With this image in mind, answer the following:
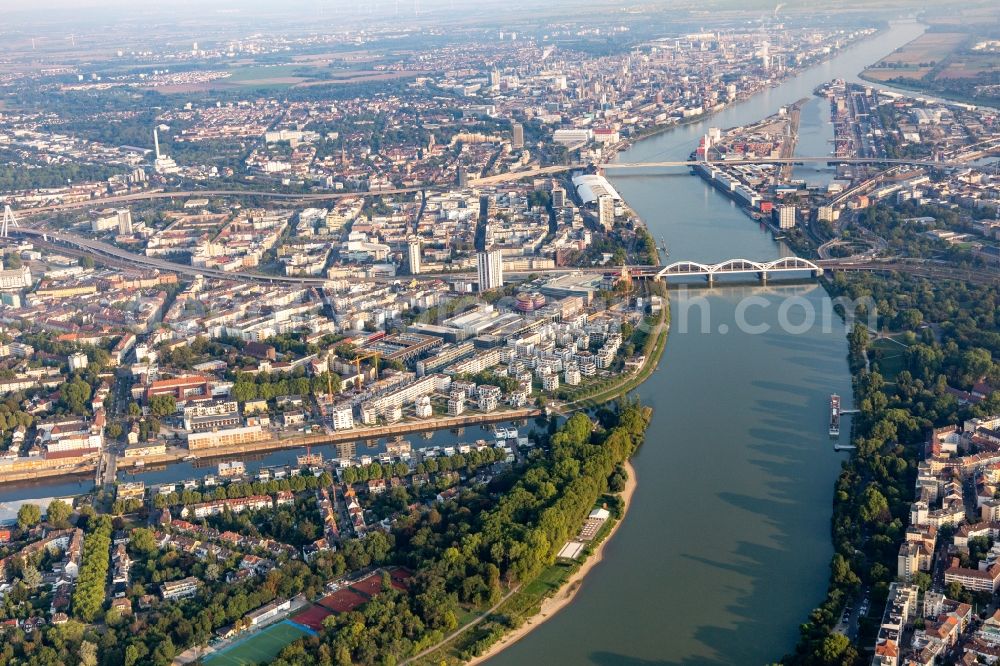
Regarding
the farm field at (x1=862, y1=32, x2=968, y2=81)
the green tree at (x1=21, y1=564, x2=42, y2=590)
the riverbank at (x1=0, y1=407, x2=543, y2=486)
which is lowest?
the riverbank at (x1=0, y1=407, x2=543, y2=486)

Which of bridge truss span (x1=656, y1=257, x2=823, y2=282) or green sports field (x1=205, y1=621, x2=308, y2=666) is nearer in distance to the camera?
green sports field (x1=205, y1=621, x2=308, y2=666)

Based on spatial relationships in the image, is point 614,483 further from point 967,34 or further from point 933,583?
point 967,34

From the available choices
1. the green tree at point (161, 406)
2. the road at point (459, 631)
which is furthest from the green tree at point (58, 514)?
the road at point (459, 631)

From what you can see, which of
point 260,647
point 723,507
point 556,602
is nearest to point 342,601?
point 260,647

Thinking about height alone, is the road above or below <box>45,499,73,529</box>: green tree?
below

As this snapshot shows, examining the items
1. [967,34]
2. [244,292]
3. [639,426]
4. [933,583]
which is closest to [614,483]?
[639,426]

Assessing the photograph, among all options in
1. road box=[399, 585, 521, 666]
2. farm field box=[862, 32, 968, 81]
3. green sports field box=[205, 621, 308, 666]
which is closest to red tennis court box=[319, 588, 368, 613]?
green sports field box=[205, 621, 308, 666]

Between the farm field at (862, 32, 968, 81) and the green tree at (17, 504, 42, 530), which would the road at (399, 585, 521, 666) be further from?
the farm field at (862, 32, 968, 81)

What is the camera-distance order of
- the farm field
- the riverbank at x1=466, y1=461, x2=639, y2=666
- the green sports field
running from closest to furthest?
the green sports field, the riverbank at x1=466, y1=461, x2=639, y2=666, the farm field
